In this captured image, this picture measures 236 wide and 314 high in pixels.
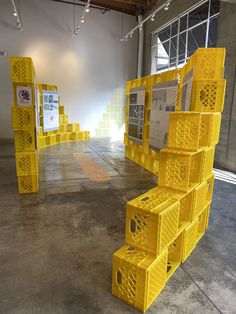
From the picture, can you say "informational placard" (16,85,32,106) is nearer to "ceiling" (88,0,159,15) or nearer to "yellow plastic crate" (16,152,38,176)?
"yellow plastic crate" (16,152,38,176)

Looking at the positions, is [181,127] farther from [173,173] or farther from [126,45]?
[126,45]

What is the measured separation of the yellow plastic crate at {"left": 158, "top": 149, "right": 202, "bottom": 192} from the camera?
90.5 inches

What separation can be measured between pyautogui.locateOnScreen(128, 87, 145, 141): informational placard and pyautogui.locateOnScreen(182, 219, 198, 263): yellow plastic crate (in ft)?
12.3

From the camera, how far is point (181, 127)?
2.41 m

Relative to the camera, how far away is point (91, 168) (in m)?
6.27

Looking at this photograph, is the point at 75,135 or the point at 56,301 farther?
the point at 75,135

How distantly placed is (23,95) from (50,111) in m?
5.10

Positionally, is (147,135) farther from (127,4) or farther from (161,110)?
(127,4)

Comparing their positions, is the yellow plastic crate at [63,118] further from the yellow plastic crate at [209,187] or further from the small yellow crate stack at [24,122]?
the yellow plastic crate at [209,187]

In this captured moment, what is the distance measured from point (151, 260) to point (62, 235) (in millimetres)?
1502

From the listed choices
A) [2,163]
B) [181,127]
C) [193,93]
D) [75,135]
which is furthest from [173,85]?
[75,135]

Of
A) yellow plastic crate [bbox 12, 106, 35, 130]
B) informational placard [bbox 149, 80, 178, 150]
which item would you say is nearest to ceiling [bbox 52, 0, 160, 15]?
informational placard [bbox 149, 80, 178, 150]

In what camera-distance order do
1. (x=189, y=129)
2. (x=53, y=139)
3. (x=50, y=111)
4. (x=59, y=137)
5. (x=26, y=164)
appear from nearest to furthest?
(x=189, y=129)
(x=26, y=164)
(x=50, y=111)
(x=53, y=139)
(x=59, y=137)

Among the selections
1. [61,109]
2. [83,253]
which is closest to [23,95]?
[83,253]
